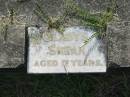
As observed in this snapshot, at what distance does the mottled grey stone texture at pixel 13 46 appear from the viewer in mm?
2502

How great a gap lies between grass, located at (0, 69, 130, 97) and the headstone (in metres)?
0.23

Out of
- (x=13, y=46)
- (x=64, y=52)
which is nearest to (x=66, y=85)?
(x=64, y=52)

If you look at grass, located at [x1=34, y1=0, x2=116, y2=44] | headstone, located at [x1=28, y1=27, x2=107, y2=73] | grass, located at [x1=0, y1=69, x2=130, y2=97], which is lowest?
grass, located at [x1=0, y1=69, x2=130, y2=97]

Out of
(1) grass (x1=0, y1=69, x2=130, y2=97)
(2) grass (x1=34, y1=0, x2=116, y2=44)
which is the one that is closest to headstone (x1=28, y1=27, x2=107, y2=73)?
(2) grass (x1=34, y1=0, x2=116, y2=44)

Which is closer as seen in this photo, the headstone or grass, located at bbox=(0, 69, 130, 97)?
the headstone

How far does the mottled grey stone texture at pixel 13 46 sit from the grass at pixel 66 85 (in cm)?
23

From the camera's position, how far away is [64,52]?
249cm

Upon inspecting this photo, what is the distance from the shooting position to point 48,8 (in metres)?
2.53

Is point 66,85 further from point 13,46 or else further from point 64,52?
point 13,46

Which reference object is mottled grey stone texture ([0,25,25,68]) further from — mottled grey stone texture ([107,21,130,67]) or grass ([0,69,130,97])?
mottled grey stone texture ([107,21,130,67])

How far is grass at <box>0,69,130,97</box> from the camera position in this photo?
271 centimetres

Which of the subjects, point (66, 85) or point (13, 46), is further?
point (66, 85)

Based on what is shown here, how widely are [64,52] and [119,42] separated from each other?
1.23ft

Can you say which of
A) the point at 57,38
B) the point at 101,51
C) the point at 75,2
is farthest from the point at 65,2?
the point at 101,51
